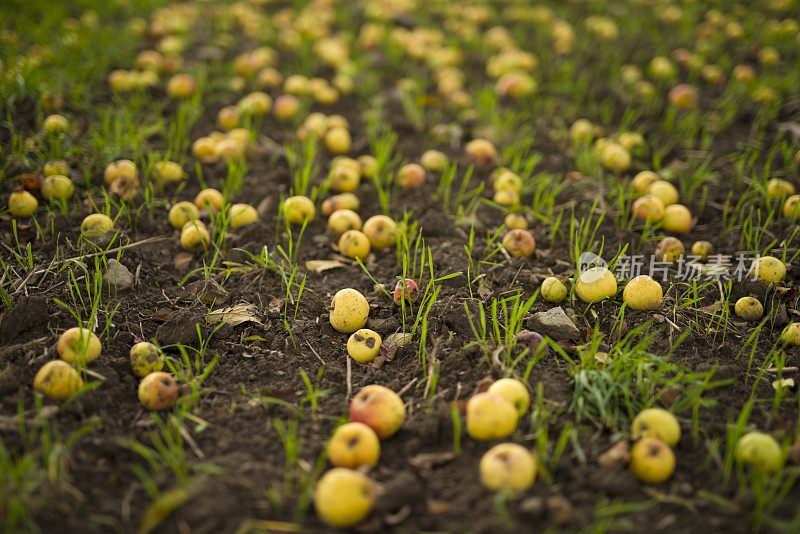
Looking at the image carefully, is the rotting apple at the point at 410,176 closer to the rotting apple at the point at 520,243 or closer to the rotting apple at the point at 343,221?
the rotting apple at the point at 343,221

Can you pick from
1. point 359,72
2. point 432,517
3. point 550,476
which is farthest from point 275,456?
point 359,72

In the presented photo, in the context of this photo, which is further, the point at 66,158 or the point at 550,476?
the point at 66,158

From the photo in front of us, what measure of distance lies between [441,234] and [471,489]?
1742 mm

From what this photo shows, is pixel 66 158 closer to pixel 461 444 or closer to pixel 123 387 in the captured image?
pixel 123 387

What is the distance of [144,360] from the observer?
7.51 ft

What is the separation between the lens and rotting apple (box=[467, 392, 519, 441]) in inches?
76.8

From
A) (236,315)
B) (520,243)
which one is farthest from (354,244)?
(520,243)

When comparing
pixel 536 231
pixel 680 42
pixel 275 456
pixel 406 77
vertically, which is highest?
pixel 680 42

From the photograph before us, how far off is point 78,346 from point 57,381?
0.15 metres

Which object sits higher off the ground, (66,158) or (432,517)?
(66,158)

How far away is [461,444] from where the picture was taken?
2033mm

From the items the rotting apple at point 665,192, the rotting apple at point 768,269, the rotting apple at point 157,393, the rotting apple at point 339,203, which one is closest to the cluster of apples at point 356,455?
the rotting apple at point 157,393

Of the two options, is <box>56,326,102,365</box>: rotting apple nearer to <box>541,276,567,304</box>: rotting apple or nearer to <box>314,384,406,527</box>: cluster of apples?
<box>314,384,406,527</box>: cluster of apples

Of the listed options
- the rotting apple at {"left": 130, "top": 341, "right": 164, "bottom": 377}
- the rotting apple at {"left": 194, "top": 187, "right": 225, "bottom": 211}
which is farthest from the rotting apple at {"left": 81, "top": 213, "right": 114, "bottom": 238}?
the rotting apple at {"left": 130, "top": 341, "right": 164, "bottom": 377}
